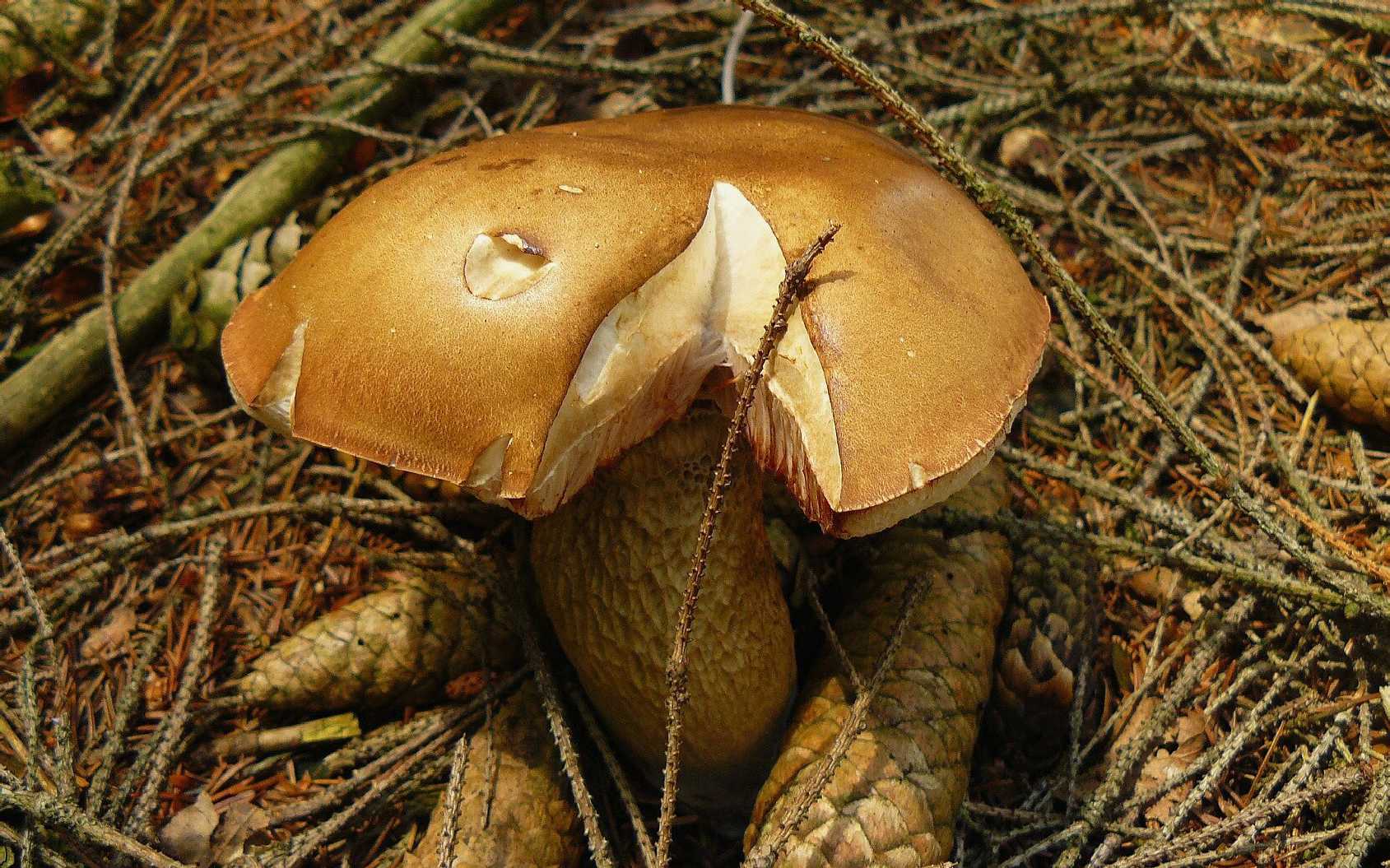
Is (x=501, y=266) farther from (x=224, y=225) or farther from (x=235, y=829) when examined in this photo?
(x=224, y=225)

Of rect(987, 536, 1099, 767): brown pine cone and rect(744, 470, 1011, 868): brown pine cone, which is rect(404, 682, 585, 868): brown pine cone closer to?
rect(744, 470, 1011, 868): brown pine cone

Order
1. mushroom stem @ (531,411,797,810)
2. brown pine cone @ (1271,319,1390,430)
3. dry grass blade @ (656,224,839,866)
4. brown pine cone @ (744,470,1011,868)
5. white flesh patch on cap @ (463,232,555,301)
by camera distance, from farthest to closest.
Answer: brown pine cone @ (1271,319,1390,430), mushroom stem @ (531,411,797,810), brown pine cone @ (744,470,1011,868), white flesh patch on cap @ (463,232,555,301), dry grass blade @ (656,224,839,866)

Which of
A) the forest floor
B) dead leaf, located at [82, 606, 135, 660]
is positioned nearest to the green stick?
the forest floor

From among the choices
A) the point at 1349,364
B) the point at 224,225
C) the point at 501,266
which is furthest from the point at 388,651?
the point at 1349,364

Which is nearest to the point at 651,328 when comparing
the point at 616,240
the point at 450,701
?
the point at 616,240

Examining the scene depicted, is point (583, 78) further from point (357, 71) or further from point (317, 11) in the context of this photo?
point (317, 11)

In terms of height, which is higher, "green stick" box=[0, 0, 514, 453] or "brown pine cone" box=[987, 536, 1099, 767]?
"green stick" box=[0, 0, 514, 453]
